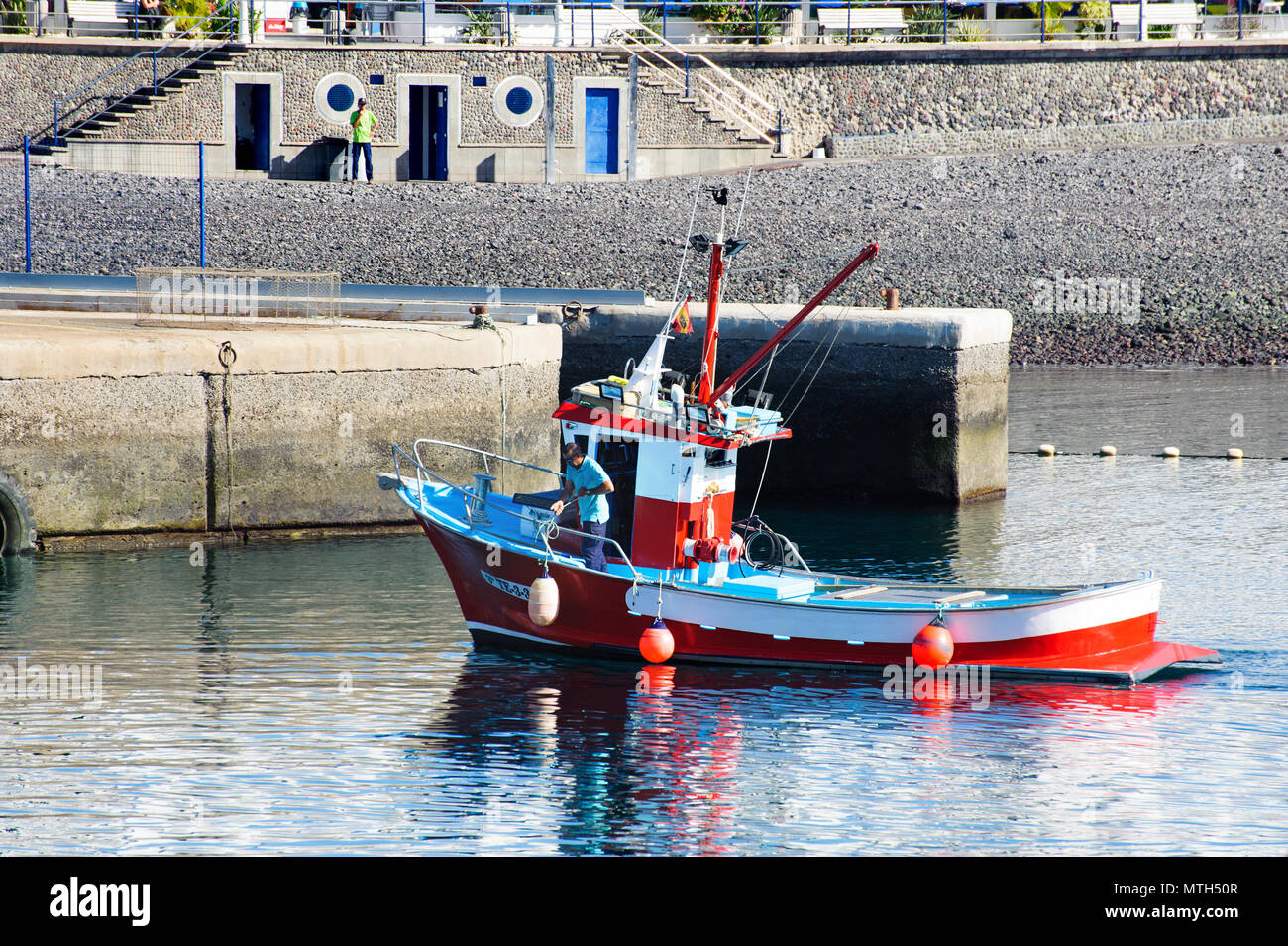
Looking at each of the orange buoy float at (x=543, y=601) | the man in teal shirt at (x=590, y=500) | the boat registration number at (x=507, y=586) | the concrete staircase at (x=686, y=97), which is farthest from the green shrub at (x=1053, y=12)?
the orange buoy float at (x=543, y=601)

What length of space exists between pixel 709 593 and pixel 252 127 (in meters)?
30.3

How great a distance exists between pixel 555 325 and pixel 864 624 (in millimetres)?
9834

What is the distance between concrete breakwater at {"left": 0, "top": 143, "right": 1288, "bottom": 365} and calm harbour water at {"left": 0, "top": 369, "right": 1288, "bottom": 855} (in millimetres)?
15774

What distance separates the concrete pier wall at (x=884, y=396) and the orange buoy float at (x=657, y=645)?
9.43m

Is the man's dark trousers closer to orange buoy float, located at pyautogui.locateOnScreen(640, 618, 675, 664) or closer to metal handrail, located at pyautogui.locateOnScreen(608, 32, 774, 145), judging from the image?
orange buoy float, located at pyautogui.locateOnScreen(640, 618, 675, 664)

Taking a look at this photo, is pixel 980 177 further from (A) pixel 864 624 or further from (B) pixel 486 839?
(B) pixel 486 839

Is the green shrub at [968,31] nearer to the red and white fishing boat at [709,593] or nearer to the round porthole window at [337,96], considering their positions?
the round porthole window at [337,96]

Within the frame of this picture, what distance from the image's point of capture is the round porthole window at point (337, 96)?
138ft

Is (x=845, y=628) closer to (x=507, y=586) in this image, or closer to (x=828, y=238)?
(x=507, y=586)

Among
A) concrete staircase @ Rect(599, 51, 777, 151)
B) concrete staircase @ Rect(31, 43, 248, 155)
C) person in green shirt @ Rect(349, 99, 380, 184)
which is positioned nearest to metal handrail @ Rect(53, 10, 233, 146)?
concrete staircase @ Rect(31, 43, 248, 155)

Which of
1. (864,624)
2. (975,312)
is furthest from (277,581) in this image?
(975,312)

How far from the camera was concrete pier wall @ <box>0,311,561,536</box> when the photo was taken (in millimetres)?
20281

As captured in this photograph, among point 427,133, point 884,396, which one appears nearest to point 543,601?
point 884,396

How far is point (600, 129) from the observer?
42.4 meters
